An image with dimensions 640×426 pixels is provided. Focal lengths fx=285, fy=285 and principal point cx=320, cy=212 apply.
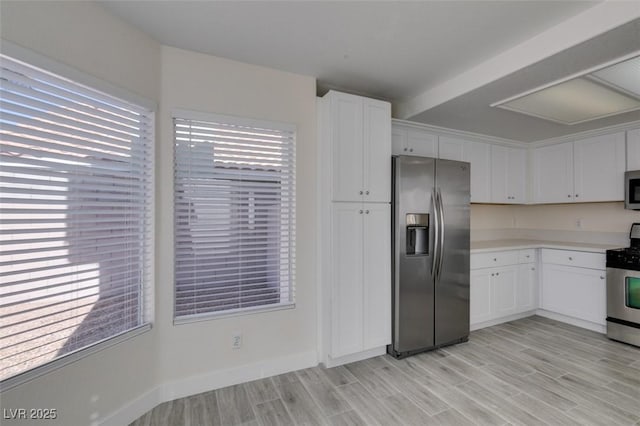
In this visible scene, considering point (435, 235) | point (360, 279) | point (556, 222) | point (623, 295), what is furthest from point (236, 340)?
point (556, 222)

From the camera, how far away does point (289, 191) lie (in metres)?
2.55

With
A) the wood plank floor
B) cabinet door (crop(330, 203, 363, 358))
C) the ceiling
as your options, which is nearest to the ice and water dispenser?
cabinet door (crop(330, 203, 363, 358))

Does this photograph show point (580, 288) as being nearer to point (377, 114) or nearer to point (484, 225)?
point (484, 225)

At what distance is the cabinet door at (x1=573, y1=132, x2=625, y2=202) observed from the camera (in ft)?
11.0

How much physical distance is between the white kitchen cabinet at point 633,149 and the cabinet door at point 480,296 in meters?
1.99

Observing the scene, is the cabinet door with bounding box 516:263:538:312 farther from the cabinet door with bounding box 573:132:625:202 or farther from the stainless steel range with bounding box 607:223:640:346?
the cabinet door with bounding box 573:132:625:202

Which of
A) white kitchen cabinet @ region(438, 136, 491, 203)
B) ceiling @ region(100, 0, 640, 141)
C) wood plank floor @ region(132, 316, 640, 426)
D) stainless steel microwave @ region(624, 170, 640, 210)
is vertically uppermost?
ceiling @ region(100, 0, 640, 141)

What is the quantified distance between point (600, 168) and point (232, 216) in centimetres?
438

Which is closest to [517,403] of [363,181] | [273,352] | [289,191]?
[273,352]

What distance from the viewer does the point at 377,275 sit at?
2.70m

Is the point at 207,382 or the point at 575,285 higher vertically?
the point at 575,285

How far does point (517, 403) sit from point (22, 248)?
3.21m

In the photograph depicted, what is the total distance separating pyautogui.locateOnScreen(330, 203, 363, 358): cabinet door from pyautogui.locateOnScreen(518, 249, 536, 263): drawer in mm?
2423

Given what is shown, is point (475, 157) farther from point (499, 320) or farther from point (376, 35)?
point (376, 35)
